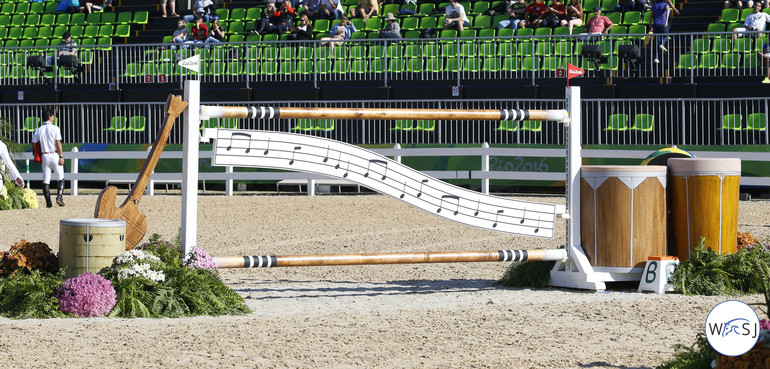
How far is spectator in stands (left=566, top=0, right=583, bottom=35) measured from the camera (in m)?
26.5

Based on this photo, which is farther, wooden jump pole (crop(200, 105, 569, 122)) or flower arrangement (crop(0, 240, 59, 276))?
wooden jump pole (crop(200, 105, 569, 122))

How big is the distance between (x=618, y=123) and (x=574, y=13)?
3897mm

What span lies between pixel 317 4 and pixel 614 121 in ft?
31.4

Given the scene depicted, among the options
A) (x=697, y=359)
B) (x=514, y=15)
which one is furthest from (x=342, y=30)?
(x=697, y=359)

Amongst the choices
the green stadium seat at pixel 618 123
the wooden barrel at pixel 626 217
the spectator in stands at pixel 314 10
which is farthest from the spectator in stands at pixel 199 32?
the wooden barrel at pixel 626 217

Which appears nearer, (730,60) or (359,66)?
(730,60)

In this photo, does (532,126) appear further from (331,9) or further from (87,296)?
(87,296)

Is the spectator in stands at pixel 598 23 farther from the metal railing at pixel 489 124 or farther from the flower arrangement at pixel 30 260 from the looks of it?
the flower arrangement at pixel 30 260

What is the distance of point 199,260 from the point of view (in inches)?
354

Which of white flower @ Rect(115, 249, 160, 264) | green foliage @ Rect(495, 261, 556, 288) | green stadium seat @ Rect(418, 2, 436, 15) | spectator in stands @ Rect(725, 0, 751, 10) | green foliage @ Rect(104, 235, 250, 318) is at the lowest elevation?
green foliage @ Rect(495, 261, 556, 288)

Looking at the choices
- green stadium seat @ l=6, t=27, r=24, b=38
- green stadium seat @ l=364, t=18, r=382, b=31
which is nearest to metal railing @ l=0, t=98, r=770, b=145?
green stadium seat @ l=364, t=18, r=382, b=31

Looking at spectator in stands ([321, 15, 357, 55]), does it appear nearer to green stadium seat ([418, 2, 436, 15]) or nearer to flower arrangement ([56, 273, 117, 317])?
green stadium seat ([418, 2, 436, 15])

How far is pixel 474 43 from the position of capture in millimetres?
26359

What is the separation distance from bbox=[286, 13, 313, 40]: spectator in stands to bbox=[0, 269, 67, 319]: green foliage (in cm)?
1989
